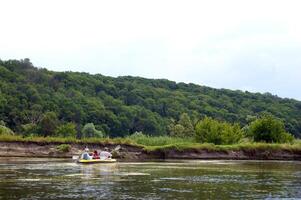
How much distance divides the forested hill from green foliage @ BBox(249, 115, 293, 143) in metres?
62.3

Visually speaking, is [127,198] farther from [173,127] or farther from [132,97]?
[132,97]

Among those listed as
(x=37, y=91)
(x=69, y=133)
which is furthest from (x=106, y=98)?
(x=69, y=133)

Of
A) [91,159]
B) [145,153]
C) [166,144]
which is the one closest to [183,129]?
[166,144]

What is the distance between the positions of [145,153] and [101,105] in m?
91.4

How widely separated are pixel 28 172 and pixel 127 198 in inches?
732

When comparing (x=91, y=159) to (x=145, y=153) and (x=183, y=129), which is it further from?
(x=183, y=129)

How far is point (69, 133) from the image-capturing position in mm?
119938

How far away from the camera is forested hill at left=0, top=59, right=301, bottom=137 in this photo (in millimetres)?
154375

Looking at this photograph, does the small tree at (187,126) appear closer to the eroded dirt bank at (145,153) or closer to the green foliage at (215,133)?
the green foliage at (215,133)

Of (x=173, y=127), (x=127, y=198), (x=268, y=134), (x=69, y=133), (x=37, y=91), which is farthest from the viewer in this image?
(x=37, y=91)

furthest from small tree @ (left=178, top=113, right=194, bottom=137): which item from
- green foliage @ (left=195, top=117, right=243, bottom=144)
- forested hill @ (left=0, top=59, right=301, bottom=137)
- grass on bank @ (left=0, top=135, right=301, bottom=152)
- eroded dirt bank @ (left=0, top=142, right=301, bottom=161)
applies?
eroded dirt bank @ (left=0, top=142, right=301, bottom=161)

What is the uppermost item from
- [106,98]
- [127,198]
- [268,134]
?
[106,98]

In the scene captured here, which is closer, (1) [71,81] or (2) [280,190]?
(2) [280,190]

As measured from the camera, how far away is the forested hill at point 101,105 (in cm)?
15438
